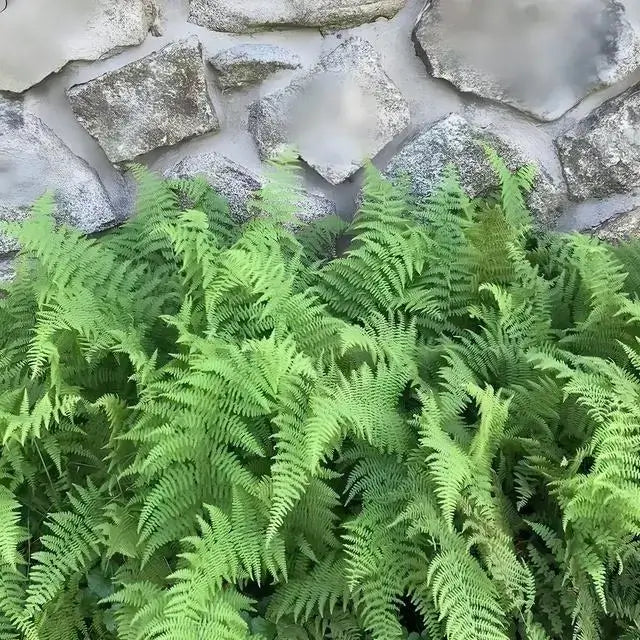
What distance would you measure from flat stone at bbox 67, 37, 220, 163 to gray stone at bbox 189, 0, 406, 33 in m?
0.12

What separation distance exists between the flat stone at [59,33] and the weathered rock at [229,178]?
1.69ft

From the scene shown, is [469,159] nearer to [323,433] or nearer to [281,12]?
[281,12]

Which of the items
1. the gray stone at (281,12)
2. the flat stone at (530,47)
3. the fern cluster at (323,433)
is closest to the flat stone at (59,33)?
the gray stone at (281,12)

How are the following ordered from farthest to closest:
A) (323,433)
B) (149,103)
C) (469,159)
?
1. (469,159)
2. (149,103)
3. (323,433)

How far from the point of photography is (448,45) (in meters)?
2.38

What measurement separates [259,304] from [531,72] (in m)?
1.43

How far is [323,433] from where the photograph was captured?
1.92m

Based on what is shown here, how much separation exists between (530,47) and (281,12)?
0.99 meters

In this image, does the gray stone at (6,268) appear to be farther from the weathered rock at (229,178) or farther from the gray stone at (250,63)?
the gray stone at (250,63)

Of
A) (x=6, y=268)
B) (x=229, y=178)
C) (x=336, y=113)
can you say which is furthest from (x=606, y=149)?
(x=6, y=268)

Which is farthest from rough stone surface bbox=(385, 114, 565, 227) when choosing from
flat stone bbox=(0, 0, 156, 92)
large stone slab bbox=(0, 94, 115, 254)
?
large stone slab bbox=(0, 94, 115, 254)

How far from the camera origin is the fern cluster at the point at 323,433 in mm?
1934

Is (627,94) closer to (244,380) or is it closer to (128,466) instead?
(244,380)

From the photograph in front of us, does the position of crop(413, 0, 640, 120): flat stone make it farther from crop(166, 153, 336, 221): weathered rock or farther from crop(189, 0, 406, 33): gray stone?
crop(166, 153, 336, 221): weathered rock
